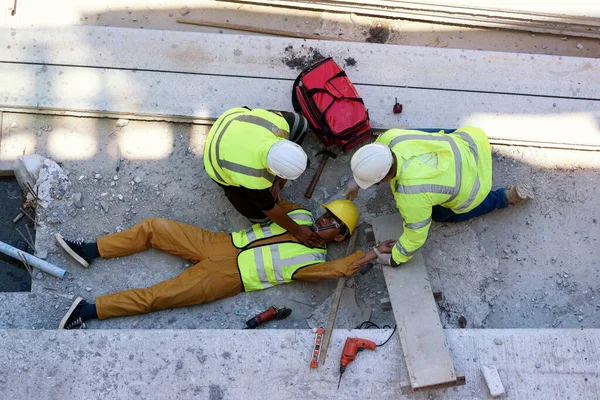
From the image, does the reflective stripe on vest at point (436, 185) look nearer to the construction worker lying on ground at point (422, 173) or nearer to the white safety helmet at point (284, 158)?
the construction worker lying on ground at point (422, 173)

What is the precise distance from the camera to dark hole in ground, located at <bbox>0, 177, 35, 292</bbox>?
5.07 m

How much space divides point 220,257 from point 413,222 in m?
1.60

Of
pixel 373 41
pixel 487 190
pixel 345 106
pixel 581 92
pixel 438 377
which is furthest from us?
pixel 373 41

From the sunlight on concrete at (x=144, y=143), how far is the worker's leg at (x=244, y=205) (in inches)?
28.9

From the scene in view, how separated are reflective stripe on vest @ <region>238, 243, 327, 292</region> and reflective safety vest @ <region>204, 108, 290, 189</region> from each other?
2.09 feet

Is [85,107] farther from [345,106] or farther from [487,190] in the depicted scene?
[487,190]

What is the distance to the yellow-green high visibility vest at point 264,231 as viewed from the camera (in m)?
4.93

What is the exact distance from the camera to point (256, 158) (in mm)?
4348

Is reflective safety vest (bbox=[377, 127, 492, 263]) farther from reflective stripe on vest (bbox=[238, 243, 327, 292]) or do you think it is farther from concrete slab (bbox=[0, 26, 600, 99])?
concrete slab (bbox=[0, 26, 600, 99])

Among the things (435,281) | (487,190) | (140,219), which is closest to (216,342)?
(140,219)

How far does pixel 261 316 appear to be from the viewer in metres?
4.75

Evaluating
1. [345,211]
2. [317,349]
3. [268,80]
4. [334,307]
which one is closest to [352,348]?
[317,349]

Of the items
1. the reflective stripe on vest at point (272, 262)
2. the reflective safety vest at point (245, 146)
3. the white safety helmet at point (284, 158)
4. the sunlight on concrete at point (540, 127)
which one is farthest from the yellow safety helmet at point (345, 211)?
the sunlight on concrete at point (540, 127)

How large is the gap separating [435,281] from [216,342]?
1.91m
